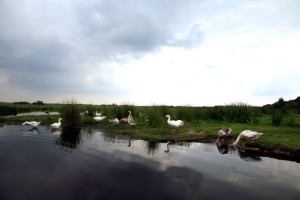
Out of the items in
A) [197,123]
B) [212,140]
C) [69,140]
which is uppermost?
[197,123]

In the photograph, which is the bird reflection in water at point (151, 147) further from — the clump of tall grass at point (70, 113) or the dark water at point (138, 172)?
the clump of tall grass at point (70, 113)

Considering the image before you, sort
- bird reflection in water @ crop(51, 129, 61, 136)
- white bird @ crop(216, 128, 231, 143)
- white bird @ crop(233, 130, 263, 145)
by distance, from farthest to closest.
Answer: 1. bird reflection in water @ crop(51, 129, 61, 136)
2. white bird @ crop(216, 128, 231, 143)
3. white bird @ crop(233, 130, 263, 145)

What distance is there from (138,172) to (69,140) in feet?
26.9

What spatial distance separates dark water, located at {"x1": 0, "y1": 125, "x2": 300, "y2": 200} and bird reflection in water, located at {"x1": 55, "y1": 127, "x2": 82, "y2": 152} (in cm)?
7

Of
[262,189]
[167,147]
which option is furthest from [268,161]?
[167,147]

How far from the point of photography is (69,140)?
17.9 m

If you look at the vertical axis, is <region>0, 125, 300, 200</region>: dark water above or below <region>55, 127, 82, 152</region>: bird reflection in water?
below

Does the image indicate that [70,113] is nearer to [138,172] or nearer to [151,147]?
[151,147]

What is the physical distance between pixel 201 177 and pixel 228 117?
17275 mm

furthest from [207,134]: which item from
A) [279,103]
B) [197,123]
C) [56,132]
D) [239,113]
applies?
[279,103]

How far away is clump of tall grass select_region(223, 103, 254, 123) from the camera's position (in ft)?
84.8

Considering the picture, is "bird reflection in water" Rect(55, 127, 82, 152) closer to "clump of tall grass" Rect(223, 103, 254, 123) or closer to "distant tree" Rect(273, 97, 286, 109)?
"clump of tall grass" Rect(223, 103, 254, 123)

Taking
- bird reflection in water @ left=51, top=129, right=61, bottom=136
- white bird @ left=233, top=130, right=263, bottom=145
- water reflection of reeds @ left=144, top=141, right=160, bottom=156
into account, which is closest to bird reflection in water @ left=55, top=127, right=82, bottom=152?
bird reflection in water @ left=51, top=129, right=61, bottom=136

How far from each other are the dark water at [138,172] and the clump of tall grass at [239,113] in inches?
412
